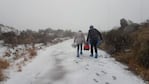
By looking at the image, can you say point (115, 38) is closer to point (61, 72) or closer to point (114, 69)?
point (114, 69)

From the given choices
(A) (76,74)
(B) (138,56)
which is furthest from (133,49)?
(A) (76,74)

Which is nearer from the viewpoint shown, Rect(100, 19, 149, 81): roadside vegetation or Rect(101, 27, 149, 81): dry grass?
Rect(101, 27, 149, 81): dry grass

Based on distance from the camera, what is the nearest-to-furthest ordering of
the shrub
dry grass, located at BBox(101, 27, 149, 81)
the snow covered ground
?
the snow covered ground
dry grass, located at BBox(101, 27, 149, 81)
the shrub

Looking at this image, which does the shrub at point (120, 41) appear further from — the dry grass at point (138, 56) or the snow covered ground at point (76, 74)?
the snow covered ground at point (76, 74)

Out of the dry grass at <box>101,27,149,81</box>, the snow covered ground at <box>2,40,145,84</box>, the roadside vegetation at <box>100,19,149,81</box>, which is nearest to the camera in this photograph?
the snow covered ground at <box>2,40,145,84</box>

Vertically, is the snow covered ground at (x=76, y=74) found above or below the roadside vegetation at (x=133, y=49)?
below

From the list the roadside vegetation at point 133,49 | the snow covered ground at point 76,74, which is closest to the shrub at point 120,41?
the roadside vegetation at point 133,49

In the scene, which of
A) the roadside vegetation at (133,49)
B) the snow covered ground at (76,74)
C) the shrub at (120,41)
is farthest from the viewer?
the shrub at (120,41)

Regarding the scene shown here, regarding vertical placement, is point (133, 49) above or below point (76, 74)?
above

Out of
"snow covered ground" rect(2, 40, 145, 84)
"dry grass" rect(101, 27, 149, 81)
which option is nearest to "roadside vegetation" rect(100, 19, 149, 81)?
"dry grass" rect(101, 27, 149, 81)

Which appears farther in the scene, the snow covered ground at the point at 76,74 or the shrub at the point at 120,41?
the shrub at the point at 120,41

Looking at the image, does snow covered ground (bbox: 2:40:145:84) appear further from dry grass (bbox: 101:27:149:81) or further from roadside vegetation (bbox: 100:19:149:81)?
roadside vegetation (bbox: 100:19:149:81)

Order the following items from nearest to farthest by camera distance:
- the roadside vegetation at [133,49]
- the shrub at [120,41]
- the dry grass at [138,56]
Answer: the dry grass at [138,56] < the roadside vegetation at [133,49] < the shrub at [120,41]

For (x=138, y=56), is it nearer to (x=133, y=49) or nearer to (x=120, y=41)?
(x=133, y=49)
